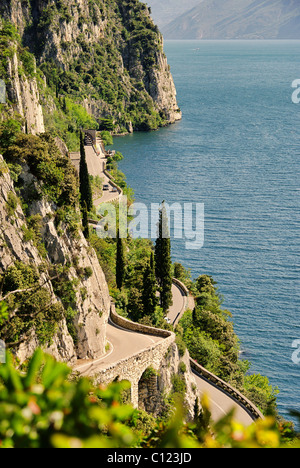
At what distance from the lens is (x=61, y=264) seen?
107 ft

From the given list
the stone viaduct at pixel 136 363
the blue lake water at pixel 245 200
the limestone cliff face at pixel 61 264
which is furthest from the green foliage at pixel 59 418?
the stone viaduct at pixel 136 363

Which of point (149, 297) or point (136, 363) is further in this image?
point (149, 297)

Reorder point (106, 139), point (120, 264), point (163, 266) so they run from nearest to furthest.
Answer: point (120, 264) → point (163, 266) → point (106, 139)

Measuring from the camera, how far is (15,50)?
60.9m


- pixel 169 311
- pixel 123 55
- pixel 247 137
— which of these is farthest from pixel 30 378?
pixel 123 55

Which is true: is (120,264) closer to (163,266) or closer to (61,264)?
(163,266)

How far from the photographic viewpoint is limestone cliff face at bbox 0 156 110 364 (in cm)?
2845

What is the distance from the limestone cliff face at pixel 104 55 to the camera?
517 ft

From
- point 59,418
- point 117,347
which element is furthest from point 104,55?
point 59,418

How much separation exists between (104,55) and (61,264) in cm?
15462

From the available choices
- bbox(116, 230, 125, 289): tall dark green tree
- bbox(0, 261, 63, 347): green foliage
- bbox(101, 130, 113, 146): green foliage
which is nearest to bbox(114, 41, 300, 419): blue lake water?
bbox(101, 130, 113, 146): green foliage

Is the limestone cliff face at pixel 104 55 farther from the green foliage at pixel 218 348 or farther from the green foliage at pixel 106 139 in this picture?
the green foliage at pixel 218 348

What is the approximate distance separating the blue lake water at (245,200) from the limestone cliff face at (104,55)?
33.8 feet

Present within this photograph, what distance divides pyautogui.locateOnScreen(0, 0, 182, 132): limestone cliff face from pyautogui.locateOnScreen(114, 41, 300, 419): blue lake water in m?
10.3
